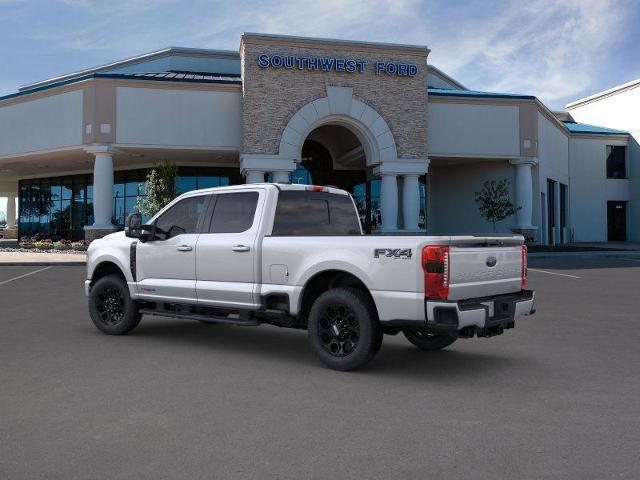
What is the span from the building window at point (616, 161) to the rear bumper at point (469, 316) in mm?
43203

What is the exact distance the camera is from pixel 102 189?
30.2 meters

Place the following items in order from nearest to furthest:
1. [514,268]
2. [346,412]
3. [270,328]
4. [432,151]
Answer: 1. [346,412]
2. [514,268]
3. [270,328]
4. [432,151]

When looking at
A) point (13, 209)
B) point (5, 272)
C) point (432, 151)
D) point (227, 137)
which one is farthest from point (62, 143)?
point (13, 209)

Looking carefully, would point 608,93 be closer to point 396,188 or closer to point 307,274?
point 396,188

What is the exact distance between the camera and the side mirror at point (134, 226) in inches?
322

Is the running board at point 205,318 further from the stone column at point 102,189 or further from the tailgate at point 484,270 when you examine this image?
the stone column at point 102,189

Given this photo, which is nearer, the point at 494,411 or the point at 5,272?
the point at 494,411

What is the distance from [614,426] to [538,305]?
7.46m

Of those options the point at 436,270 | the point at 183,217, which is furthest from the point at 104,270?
the point at 436,270

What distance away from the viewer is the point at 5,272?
2031cm

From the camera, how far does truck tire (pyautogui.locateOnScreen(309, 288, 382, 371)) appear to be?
626 centimetres

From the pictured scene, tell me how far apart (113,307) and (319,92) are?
22.5m

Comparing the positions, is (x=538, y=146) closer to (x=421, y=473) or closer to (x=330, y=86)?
(x=330, y=86)

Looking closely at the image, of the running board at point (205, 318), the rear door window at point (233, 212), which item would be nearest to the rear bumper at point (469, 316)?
the running board at point (205, 318)
